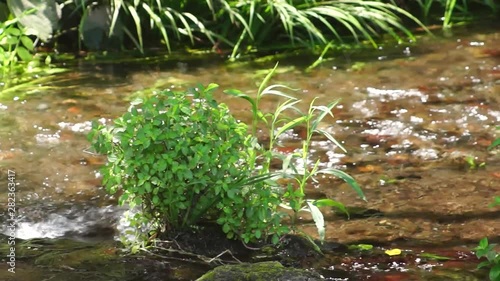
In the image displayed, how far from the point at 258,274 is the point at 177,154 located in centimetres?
49

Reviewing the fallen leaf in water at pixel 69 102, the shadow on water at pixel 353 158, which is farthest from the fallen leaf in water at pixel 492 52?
the fallen leaf in water at pixel 69 102

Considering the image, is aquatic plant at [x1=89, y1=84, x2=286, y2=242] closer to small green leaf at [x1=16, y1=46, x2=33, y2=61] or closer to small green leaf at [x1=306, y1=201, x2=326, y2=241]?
small green leaf at [x1=306, y1=201, x2=326, y2=241]

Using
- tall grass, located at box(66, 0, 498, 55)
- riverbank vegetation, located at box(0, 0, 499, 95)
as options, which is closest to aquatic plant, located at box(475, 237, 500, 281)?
riverbank vegetation, located at box(0, 0, 499, 95)

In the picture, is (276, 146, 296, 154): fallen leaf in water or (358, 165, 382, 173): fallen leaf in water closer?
(358, 165, 382, 173): fallen leaf in water

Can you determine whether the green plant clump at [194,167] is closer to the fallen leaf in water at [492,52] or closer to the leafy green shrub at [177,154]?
the leafy green shrub at [177,154]

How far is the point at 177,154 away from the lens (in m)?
2.82

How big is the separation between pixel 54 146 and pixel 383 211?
5.31ft

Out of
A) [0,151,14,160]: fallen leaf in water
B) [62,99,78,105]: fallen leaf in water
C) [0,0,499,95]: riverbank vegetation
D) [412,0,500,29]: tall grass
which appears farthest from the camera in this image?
[412,0,500,29]: tall grass

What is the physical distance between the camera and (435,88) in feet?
16.1

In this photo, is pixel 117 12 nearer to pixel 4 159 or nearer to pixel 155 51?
pixel 155 51

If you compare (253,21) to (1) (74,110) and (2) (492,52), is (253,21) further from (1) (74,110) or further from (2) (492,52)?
(1) (74,110)

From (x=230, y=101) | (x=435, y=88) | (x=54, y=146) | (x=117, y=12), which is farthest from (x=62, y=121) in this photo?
(x=435, y=88)

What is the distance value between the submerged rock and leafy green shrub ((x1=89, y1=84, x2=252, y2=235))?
278 mm

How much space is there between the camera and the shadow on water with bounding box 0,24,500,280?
2.91 meters
